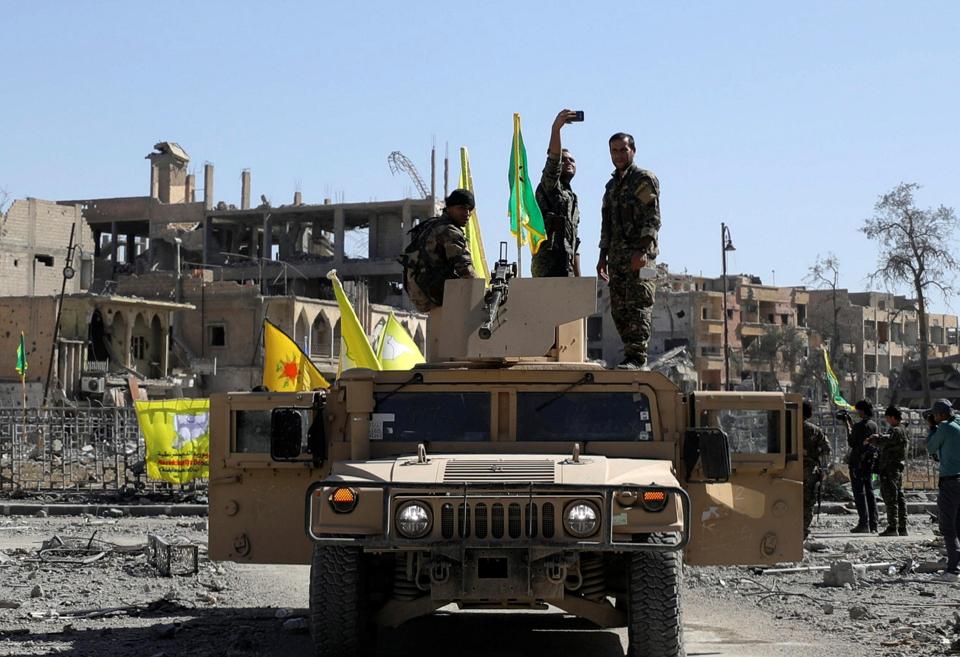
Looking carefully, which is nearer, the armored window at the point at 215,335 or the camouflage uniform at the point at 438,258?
the camouflage uniform at the point at 438,258

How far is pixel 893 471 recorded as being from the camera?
59.2 ft

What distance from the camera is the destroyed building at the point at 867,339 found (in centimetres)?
9200

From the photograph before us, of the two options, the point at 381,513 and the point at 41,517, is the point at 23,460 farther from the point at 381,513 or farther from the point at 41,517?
the point at 381,513

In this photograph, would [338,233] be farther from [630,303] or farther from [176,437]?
[630,303]

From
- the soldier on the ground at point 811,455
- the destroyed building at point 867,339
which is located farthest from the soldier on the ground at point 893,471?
the destroyed building at point 867,339

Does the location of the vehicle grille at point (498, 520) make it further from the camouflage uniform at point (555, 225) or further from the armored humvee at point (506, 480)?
the camouflage uniform at point (555, 225)

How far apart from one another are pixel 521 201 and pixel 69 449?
13841mm

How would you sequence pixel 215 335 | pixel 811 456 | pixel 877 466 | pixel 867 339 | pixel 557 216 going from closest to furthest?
pixel 557 216 < pixel 811 456 < pixel 877 466 < pixel 215 335 < pixel 867 339

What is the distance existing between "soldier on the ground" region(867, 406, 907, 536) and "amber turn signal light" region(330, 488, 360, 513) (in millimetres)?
11128

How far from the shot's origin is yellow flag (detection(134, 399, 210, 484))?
23578mm

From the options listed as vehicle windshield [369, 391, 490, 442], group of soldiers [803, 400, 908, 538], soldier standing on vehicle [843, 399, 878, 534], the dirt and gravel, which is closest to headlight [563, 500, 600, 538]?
vehicle windshield [369, 391, 490, 442]

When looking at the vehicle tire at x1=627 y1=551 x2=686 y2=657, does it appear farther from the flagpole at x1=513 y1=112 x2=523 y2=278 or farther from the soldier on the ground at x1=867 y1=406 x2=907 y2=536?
the soldier on the ground at x1=867 y1=406 x2=907 y2=536

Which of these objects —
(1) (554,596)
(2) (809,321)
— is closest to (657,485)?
(1) (554,596)

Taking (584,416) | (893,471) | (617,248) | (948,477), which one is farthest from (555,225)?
(893,471)
